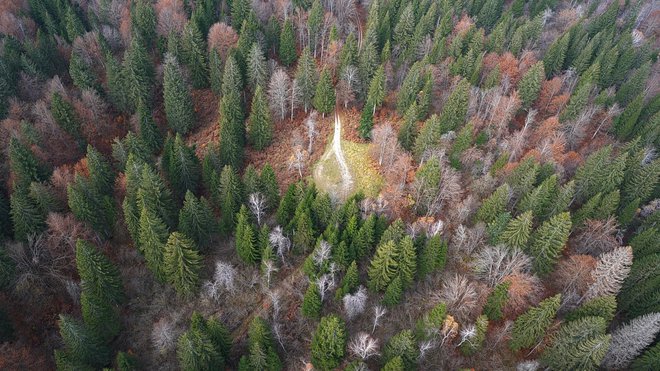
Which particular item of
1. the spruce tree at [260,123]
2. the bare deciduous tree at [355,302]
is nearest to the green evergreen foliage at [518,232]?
the bare deciduous tree at [355,302]

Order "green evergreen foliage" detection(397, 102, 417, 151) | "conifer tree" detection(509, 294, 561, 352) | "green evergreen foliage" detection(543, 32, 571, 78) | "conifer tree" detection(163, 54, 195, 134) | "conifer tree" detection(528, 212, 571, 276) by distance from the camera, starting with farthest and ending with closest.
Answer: "green evergreen foliage" detection(543, 32, 571, 78)
"conifer tree" detection(163, 54, 195, 134)
"green evergreen foliage" detection(397, 102, 417, 151)
"conifer tree" detection(528, 212, 571, 276)
"conifer tree" detection(509, 294, 561, 352)

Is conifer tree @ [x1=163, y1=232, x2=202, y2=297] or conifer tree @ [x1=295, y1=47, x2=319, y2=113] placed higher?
conifer tree @ [x1=295, y1=47, x2=319, y2=113]

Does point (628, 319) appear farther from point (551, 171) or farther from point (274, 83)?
point (274, 83)

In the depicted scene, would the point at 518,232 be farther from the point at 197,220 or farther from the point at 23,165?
the point at 23,165

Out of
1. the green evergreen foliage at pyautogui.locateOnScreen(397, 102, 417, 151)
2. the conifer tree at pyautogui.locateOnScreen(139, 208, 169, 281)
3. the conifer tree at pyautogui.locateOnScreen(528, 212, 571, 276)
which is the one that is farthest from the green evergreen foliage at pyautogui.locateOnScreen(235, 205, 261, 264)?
the conifer tree at pyautogui.locateOnScreen(528, 212, 571, 276)

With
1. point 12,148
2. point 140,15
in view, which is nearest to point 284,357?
point 12,148

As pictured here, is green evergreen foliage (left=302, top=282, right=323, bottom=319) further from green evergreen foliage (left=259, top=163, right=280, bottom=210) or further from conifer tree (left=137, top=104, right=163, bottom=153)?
conifer tree (left=137, top=104, right=163, bottom=153)
